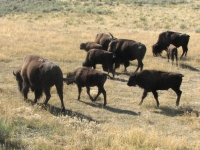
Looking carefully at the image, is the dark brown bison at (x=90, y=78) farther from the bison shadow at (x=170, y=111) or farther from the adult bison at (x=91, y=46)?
the adult bison at (x=91, y=46)

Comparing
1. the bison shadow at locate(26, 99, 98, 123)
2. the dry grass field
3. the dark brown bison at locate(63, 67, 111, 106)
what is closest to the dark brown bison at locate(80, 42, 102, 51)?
the dry grass field

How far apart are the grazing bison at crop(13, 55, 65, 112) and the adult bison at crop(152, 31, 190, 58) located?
11.1 meters

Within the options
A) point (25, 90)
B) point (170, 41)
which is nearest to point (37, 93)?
point (25, 90)

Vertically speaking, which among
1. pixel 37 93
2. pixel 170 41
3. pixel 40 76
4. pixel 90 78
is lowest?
pixel 37 93

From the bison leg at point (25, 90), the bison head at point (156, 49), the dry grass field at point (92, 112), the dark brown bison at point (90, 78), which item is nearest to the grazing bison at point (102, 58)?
the dry grass field at point (92, 112)

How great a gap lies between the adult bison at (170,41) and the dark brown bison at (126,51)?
4.49 meters

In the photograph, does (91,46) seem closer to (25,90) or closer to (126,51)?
(126,51)

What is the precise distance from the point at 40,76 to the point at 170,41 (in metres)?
12.4

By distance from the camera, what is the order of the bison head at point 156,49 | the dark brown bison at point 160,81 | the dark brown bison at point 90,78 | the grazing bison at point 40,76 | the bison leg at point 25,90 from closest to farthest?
the grazing bison at point 40,76 → the bison leg at point 25,90 → the dark brown bison at point 160,81 → the dark brown bison at point 90,78 → the bison head at point 156,49

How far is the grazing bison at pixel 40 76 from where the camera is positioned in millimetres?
9844

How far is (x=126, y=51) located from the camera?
52.2 ft

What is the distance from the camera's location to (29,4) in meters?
55.2

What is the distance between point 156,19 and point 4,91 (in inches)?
1231

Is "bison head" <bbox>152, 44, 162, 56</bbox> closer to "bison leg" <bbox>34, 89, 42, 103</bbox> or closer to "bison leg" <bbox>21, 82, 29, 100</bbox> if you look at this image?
"bison leg" <bbox>34, 89, 42, 103</bbox>
